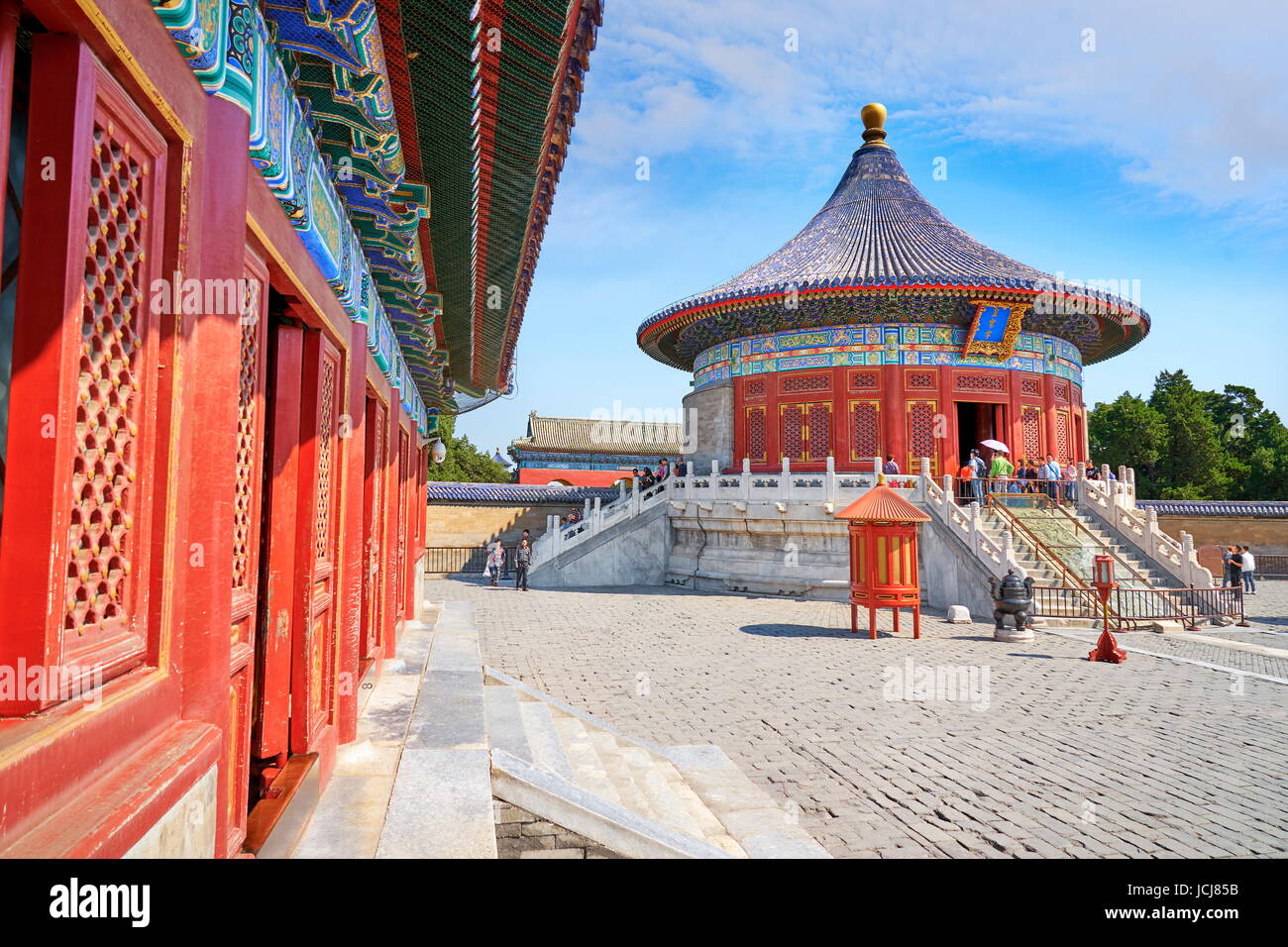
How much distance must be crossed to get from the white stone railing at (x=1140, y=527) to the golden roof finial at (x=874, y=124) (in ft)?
45.3

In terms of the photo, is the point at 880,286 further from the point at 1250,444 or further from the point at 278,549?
the point at 1250,444

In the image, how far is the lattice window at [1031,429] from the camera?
2067 cm

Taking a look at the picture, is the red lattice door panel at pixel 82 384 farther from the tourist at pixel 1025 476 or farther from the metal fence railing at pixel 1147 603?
the tourist at pixel 1025 476

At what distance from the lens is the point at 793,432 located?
21.1 metres

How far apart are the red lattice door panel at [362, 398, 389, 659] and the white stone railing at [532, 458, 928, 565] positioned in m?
11.3

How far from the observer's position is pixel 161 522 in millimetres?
2059

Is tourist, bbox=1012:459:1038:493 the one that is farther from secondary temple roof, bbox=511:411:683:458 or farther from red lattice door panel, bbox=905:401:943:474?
secondary temple roof, bbox=511:411:683:458

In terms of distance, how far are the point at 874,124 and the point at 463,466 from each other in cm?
2796

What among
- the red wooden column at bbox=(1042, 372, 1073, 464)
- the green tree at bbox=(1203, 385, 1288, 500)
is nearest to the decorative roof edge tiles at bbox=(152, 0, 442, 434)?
the red wooden column at bbox=(1042, 372, 1073, 464)

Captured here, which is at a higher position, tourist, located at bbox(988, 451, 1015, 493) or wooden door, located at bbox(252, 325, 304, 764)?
tourist, located at bbox(988, 451, 1015, 493)

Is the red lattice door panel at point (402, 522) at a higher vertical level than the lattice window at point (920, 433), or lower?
lower

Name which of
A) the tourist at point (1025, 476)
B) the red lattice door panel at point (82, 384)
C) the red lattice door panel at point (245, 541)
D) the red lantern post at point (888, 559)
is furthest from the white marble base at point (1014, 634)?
the red lattice door panel at point (82, 384)

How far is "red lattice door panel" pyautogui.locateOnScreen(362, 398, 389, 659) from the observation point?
639cm

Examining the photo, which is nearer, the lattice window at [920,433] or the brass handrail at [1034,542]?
the brass handrail at [1034,542]
